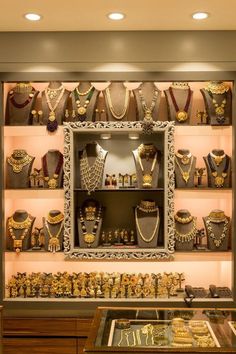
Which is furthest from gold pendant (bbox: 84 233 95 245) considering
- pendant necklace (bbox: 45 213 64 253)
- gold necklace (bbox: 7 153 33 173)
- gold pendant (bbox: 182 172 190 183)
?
gold pendant (bbox: 182 172 190 183)

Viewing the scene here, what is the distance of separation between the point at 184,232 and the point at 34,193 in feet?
3.78

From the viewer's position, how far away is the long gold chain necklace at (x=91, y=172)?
3672 mm

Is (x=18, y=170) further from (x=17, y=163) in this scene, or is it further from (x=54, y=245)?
(x=54, y=245)

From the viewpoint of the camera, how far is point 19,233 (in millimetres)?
3686

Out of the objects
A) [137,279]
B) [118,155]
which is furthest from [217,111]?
[137,279]

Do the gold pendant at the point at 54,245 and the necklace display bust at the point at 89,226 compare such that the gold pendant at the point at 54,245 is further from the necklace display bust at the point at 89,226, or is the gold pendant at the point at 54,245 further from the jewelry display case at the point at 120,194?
the necklace display bust at the point at 89,226

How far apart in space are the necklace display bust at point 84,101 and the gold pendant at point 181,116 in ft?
2.05

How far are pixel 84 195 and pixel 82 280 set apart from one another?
0.64m
